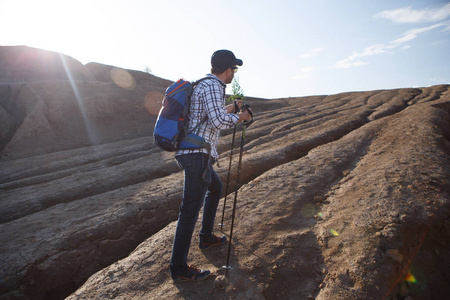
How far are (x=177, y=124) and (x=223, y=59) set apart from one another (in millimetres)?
1166

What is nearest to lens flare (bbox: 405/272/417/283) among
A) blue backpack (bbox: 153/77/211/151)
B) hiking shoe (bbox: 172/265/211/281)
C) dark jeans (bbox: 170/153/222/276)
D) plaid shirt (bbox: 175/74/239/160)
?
hiking shoe (bbox: 172/265/211/281)

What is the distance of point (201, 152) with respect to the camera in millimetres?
3604

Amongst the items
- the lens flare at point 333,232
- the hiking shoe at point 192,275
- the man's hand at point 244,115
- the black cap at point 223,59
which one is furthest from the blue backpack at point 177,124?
the lens flare at point 333,232

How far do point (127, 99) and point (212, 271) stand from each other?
88.7 ft

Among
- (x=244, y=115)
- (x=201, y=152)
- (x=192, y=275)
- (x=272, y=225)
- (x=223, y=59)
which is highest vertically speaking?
(x=223, y=59)

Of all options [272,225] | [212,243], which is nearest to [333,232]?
[272,225]

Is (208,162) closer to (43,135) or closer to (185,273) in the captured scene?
(185,273)

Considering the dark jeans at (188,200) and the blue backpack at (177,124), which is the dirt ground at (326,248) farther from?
the blue backpack at (177,124)

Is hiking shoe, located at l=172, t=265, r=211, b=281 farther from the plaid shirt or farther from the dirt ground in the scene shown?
the plaid shirt

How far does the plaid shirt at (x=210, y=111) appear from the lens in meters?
3.45

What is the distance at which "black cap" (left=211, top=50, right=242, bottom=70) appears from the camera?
12.3 feet

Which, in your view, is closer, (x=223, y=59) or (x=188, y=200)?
(x=188, y=200)

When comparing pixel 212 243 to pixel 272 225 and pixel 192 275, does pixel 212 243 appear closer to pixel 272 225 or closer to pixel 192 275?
pixel 192 275

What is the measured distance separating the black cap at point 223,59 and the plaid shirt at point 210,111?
0.20m
